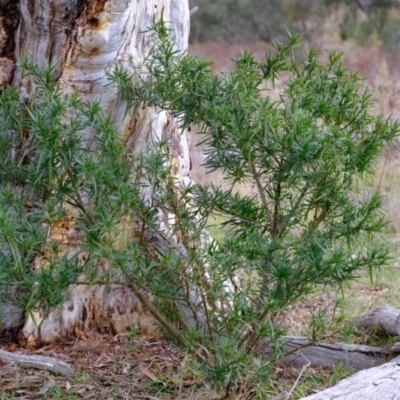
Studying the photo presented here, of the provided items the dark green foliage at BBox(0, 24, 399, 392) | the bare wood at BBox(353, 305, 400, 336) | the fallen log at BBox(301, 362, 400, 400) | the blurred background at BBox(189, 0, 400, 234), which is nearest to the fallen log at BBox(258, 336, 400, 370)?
the bare wood at BBox(353, 305, 400, 336)

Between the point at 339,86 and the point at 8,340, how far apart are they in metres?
2.13

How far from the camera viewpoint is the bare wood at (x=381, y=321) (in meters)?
4.24

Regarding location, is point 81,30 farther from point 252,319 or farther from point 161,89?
point 252,319

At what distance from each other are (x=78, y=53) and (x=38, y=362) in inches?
58.6

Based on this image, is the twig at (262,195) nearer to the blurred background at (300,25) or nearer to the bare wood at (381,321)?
the bare wood at (381,321)

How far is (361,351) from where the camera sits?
13.7 feet

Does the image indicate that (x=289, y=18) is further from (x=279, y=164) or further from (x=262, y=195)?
(x=279, y=164)

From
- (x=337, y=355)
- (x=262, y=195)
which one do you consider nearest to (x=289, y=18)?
(x=337, y=355)

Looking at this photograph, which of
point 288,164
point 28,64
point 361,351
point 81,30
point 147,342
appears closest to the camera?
point 288,164

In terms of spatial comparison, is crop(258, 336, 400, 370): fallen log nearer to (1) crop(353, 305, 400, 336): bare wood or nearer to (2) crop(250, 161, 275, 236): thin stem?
(1) crop(353, 305, 400, 336): bare wood

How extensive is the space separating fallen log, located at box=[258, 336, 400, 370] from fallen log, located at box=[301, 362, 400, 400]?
0.71m

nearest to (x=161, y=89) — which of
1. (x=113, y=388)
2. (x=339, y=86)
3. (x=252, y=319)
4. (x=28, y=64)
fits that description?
(x=28, y=64)

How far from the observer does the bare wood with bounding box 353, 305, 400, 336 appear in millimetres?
4243

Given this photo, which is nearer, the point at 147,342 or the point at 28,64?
the point at 28,64
